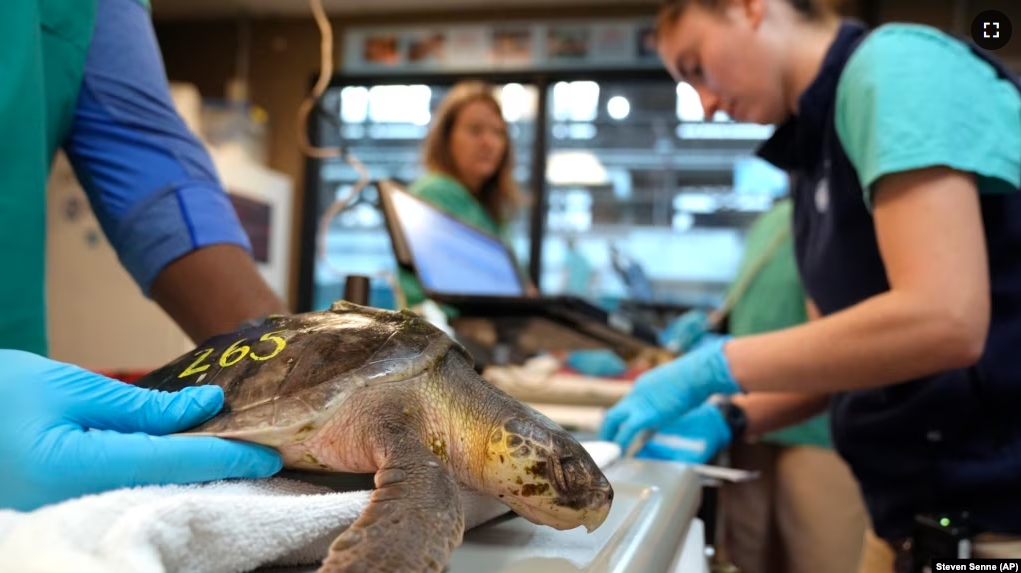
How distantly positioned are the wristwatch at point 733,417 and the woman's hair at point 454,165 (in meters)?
1.24

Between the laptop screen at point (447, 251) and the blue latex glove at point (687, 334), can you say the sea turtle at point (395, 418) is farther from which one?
the blue latex glove at point (687, 334)

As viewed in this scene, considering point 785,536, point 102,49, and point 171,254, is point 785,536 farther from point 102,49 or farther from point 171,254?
point 102,49

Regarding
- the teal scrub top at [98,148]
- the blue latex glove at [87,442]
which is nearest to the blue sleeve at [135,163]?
the teal scrub top at [98,148]

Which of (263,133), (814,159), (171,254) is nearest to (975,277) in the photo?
(814,159)

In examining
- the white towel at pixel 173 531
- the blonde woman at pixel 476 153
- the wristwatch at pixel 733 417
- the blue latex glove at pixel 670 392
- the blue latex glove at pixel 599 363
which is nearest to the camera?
the white towel at pixel 173 531

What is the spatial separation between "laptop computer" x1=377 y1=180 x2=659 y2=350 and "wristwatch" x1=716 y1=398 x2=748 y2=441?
1.17ft

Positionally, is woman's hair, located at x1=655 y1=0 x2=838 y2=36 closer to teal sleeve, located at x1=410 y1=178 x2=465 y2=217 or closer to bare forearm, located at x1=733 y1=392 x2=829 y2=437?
bare forearm, located at x1=733 y1=392 x2=829 y2=437

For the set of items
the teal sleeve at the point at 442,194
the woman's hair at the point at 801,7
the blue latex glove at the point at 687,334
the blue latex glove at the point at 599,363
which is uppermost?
the woman's hair at the point at 801,7

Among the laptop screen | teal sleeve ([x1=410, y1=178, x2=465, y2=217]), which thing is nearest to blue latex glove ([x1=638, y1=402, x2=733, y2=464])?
the laptop screen

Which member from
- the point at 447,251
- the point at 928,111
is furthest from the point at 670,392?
the point at 447,251

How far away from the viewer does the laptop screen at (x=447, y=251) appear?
1.42m

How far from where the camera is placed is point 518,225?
3.85 m

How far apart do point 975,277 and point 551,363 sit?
104cm

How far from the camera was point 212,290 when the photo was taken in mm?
742
